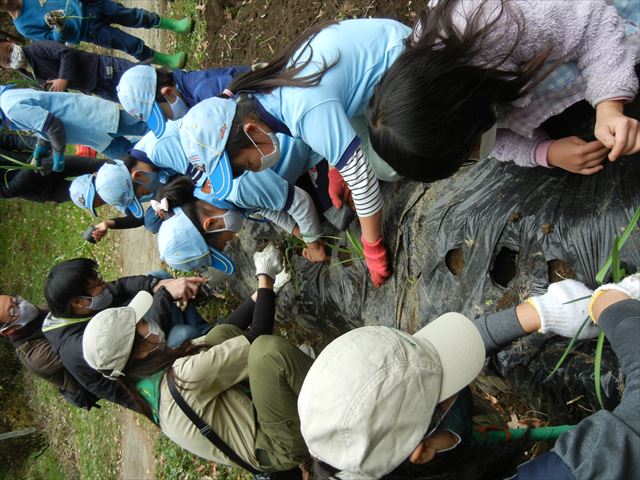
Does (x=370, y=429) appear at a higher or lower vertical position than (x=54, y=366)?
higher

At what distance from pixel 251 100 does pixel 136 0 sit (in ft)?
24.4

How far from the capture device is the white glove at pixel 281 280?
11.1ft

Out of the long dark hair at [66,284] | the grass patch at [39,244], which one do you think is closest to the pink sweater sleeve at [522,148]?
the long dark hair at [66,284]

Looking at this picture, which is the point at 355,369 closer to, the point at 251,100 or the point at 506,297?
the point at 506,297

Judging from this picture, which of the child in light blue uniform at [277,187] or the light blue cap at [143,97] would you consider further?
the light blue cap at [143,97]

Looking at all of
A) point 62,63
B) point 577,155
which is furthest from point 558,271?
point 62,63

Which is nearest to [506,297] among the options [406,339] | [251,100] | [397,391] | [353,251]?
[406,339]

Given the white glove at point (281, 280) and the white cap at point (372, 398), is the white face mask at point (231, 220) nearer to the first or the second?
the white glove at point (281, 280)

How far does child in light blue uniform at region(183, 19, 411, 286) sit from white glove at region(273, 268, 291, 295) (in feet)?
4.51

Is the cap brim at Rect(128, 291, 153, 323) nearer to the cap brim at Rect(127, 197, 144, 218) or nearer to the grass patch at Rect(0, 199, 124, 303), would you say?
the cap brim at Rect(127, 197, 144, 218)

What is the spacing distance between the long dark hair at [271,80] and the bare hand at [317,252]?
0.88 metres

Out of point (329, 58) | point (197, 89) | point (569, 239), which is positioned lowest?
point (197, 89)

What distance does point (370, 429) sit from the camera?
4.40ft

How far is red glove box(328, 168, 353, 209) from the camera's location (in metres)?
2.61
